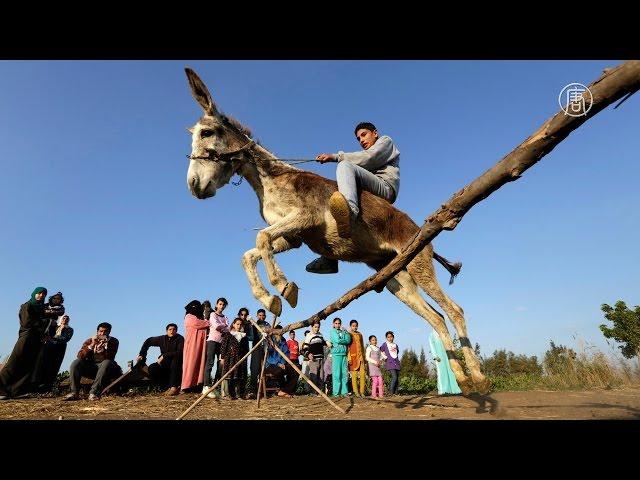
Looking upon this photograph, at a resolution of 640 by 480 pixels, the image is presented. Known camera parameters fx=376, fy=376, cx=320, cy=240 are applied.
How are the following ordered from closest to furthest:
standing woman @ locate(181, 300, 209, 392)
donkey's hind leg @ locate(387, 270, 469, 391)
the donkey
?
1. the donkey
2. donkey's hind leg @ locate(387, 270, 469, 391)
3. standing woman @ locate(181, 300, 209, 392)

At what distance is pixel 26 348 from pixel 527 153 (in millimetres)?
11489

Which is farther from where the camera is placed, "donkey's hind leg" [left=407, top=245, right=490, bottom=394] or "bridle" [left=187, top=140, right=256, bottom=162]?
"donkey's hind leg" [left=407, top=245, right=490, bottom=394]

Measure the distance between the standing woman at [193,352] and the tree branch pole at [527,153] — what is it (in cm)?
878

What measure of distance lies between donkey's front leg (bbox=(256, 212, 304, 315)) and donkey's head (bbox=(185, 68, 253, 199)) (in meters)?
1.19

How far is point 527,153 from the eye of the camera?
175 centimetres

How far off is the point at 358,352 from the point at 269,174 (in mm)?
8448

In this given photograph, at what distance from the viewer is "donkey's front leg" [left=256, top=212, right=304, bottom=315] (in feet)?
13.8

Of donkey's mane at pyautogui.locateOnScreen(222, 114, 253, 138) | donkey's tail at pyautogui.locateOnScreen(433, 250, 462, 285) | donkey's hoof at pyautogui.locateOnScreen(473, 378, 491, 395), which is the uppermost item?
donkey's mane at pyautogui.locateOnScreen(222, 114, 253, 138)

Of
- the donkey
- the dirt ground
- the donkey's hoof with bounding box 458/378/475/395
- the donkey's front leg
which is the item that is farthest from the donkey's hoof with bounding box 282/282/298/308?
the dirt ground

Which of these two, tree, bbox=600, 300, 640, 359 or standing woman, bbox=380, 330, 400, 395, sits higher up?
tree, bbox=600, 300, 640, 359

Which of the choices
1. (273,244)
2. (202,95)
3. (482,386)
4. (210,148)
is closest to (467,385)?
(482,386)

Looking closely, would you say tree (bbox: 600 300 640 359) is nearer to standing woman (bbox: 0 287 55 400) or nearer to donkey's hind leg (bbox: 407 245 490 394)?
donkey's hind leg (bbox: 407 245 490 394)

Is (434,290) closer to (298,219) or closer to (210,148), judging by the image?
(298,219)
